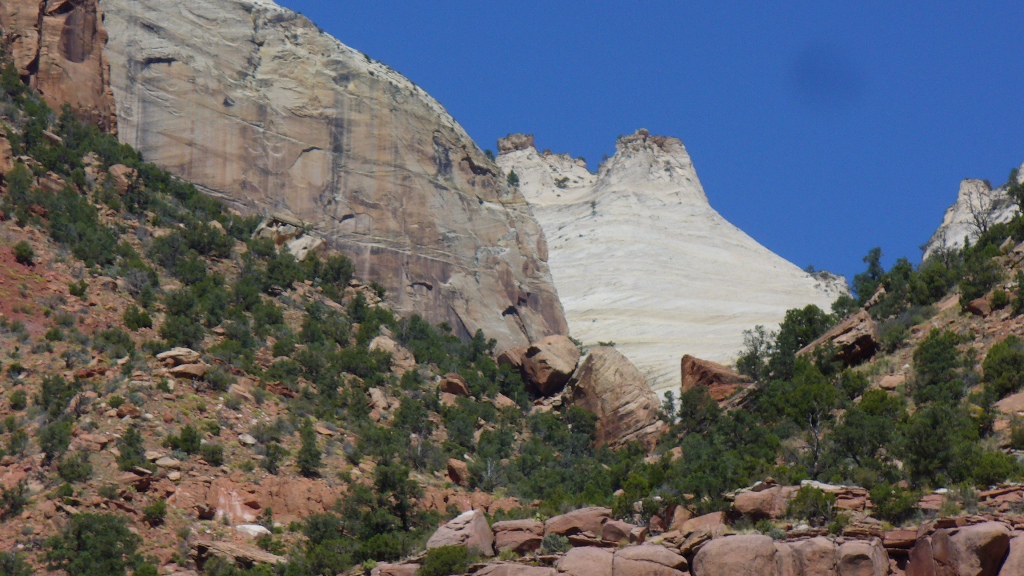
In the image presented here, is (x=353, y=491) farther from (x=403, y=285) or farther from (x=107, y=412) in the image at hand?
(x=403, y=285)

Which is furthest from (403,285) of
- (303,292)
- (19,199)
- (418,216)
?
(19,199)

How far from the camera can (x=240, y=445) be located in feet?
145

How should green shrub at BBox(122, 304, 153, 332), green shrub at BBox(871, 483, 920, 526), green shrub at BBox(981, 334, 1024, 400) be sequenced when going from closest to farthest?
green shrub at BBox(871, 483, 920, 526), green shrub at BBox(981, 334, 1024, 400), green shrub at BBox(122, 304, 153, 332)

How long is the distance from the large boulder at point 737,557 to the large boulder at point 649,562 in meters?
0.44

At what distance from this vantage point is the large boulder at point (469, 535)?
32.8m

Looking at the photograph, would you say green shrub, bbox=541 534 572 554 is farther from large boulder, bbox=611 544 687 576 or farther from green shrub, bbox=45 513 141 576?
green shrub, bbox=45 513 141 576

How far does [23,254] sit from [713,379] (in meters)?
29.3

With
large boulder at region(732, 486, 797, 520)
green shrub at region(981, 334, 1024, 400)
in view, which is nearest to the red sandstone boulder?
green shrub at region(981, 334, 1024, 400)

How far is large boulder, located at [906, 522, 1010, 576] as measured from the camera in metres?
26.4

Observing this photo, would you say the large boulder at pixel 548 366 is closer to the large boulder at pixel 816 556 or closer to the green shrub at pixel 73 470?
the green shrub at pixel 73 470

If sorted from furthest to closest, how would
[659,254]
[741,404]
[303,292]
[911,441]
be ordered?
1. [659,254]
2. [303,292]
3. [741,404]
4. [911,441]

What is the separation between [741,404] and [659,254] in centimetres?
6995

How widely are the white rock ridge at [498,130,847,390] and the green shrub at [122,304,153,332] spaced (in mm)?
36229

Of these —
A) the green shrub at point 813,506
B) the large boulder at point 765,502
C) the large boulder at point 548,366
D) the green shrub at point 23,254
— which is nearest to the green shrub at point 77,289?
the green shrub at point 23,254
